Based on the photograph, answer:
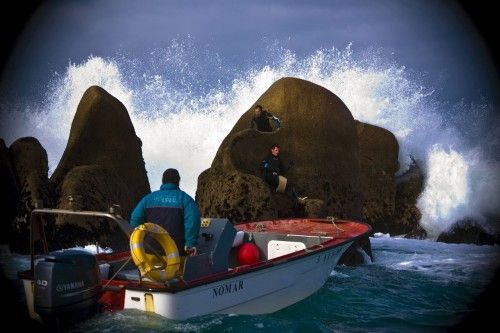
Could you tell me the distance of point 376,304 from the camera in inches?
334

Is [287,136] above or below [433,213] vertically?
above

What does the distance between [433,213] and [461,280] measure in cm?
803

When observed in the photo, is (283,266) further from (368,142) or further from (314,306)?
(368,142)

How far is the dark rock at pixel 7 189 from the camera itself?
14.4 metres

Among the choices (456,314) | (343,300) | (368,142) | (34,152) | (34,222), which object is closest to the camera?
(34,222)

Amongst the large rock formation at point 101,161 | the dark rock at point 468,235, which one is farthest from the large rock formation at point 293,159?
the dark rock at point 468,235

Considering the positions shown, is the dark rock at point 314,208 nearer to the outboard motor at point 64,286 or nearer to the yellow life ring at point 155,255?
the yellow life ring at point 155,255

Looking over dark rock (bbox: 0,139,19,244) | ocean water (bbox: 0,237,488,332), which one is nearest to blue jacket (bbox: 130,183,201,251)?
ocean water (bbox: 0,237,488,332)

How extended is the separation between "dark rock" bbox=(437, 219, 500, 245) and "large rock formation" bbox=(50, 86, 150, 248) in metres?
9.74

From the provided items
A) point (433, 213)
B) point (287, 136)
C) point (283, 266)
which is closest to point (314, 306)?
point (283, 266)

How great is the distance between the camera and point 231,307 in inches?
265

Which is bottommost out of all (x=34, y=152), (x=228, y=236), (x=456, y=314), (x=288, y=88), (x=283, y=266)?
(x=456, y=314)

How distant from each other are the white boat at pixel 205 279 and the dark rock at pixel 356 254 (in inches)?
92.8

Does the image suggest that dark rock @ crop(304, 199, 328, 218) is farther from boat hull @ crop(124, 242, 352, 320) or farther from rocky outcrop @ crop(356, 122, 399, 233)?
rocky outcrop @ crop(356, 122, 399, 233)
